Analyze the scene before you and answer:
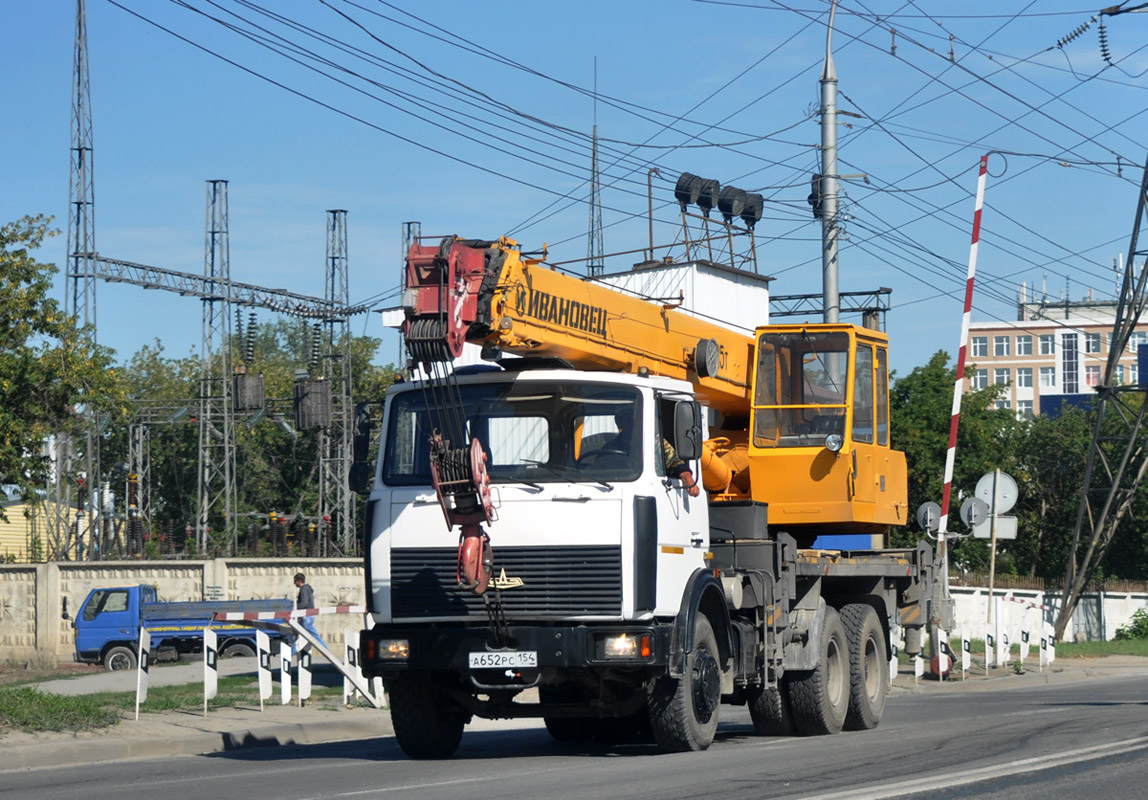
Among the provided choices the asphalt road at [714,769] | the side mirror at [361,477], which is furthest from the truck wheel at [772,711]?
the side mirror at [361,477]

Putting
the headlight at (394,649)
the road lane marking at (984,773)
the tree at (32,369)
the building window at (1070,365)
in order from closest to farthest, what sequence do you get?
the road lane marking at (984,773)
the headlight at (394,649)
the tree at (32,369)
the building window at (1070,365)

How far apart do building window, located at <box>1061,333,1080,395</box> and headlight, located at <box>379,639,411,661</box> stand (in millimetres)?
123253

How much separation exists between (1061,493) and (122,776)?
53.6m

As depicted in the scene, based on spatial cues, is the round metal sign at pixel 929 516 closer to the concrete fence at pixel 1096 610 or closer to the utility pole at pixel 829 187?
the utility pole at pixel 829 187

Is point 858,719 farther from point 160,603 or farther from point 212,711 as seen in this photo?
point 160,603

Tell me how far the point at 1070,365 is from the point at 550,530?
124 metres

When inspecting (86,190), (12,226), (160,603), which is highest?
(86,190)

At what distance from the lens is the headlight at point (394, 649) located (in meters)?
11.1

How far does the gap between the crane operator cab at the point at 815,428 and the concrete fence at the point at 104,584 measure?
18.9 m

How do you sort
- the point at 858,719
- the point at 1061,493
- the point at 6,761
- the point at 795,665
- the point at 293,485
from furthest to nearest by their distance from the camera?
1. the point at 293,485
2. the point at 1061,493
3. the point at 858,719
4. the point at 795,665
5. the point at 6,761

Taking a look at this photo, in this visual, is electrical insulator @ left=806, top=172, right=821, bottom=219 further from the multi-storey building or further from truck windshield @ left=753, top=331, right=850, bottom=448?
the multi-storey building

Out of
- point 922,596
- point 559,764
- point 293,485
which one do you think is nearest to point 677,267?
point 922,596

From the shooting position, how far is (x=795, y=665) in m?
13.4

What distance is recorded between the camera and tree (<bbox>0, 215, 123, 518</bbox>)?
2844cm
